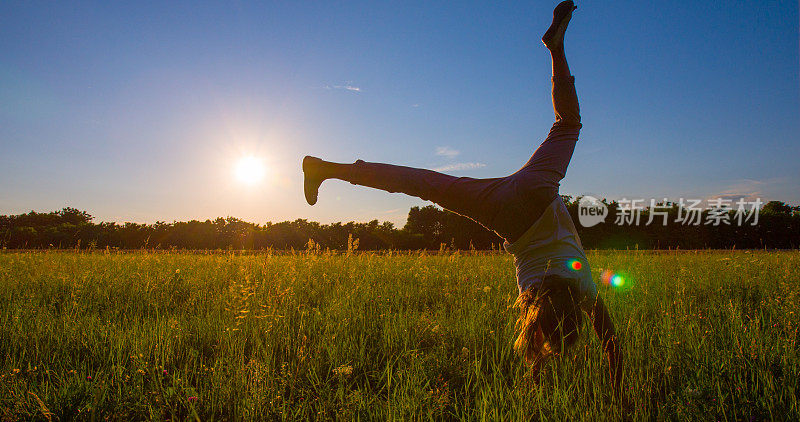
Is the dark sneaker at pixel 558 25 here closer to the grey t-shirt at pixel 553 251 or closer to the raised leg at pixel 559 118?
the raised leg at pixel 559 118

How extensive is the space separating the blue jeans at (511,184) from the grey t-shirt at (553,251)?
2.6 inches

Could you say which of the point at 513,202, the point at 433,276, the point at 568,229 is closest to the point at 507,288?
the point at 433,276

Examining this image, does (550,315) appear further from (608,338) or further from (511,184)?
(511,184)

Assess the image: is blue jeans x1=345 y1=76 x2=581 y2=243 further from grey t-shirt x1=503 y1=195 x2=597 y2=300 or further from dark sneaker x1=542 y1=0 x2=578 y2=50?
dark sneaker x1=542 y1=0 x2=578 y2=50

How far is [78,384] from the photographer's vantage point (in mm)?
2162

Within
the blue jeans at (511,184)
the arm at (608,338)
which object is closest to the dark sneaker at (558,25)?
the blue jeans at (511,184)

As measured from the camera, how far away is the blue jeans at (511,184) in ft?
7.27

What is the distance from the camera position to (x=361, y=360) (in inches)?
102

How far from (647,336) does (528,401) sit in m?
1.56

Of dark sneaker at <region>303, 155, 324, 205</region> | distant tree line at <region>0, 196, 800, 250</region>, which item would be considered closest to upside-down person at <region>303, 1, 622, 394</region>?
dark sneaker at <region>303, 155, 324, 205</region>

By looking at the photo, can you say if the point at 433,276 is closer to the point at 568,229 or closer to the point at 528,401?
the point at 568,229

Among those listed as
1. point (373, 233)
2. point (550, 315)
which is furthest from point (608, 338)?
point (373, 233)

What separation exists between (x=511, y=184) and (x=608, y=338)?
106 cm

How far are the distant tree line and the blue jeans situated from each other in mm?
17483
